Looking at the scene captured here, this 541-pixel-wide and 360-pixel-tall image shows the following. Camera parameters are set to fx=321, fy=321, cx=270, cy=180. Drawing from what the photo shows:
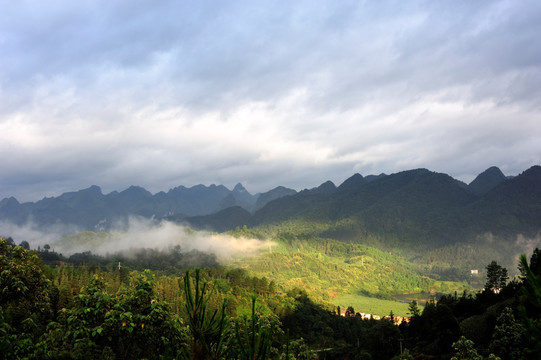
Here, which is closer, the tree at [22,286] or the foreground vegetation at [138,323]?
the foreground vegetation at [138,323]

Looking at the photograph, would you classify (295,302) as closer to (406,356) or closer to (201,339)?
(406,356)

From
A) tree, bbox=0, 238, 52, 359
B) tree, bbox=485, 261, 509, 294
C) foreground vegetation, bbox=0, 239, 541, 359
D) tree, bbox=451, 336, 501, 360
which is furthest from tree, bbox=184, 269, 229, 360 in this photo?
tree, bbox=485, 261, 509, 294

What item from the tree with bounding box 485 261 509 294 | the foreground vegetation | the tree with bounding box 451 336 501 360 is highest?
the foreground vegetation

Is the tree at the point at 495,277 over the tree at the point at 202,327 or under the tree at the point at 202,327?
under

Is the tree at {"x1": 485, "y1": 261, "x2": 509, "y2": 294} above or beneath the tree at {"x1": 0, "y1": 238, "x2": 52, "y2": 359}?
beneath

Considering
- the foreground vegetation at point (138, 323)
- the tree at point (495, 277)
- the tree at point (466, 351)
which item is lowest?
the tree at point (495, 277)

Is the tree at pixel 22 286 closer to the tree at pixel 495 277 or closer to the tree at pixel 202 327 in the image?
the tree at pixel 202 327

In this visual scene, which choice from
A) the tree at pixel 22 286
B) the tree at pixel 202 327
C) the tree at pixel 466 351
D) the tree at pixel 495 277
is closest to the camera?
the tree at pixel 202 327

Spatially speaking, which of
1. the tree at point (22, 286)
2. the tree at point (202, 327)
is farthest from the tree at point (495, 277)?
the tree at point (202, 327)

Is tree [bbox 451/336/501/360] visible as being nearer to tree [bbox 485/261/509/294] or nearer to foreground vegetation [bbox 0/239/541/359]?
foreground vegetation [bbox 0/239/541/359]

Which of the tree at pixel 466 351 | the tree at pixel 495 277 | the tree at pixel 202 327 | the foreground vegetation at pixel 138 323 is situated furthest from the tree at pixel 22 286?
the tree at pixel 495 277

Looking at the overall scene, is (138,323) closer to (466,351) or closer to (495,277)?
(466,351)

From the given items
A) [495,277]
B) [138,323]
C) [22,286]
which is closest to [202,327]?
[138,323]

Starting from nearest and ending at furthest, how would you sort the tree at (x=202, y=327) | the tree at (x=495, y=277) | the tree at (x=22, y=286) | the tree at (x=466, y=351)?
the tree at (x=202, y=327)
the tree at (x=22, y=286)
the tree at (x=466, y=351)
the tree at (x=495, y=277)
